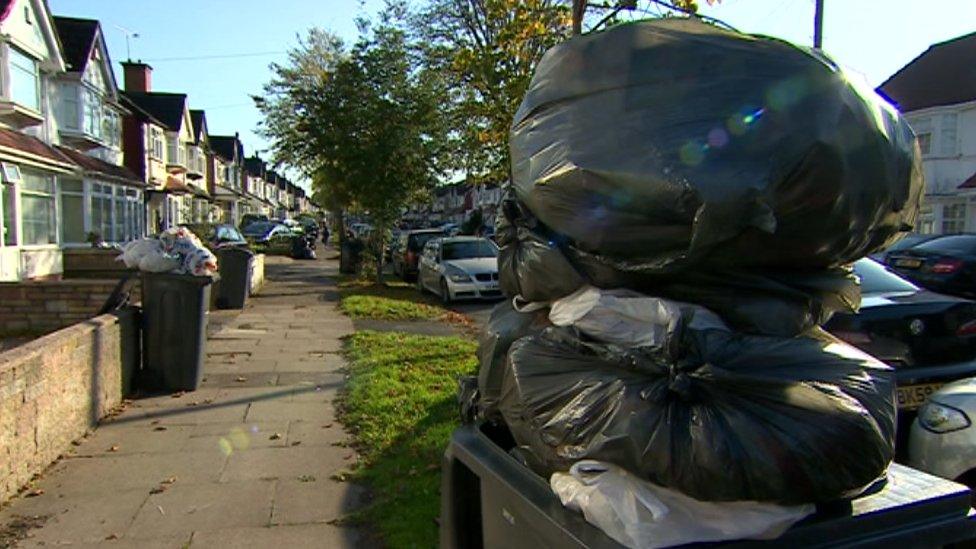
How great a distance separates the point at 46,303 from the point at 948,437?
33.9 ft

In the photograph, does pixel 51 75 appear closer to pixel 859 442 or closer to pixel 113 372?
pixel 113 372

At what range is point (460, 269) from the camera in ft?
50.4

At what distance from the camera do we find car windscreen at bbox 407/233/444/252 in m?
21.1

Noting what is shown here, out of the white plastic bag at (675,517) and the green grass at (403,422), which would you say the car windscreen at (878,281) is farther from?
the white plastic bag at (675,517)

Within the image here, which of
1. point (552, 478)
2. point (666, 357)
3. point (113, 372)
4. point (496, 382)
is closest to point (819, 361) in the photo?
point (666, 357)

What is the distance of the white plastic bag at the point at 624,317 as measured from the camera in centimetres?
186

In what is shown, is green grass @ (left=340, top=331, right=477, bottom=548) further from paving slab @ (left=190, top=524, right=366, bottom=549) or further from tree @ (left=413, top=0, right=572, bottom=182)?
tree @ (left=413, top=0, right=572, bottom=182)

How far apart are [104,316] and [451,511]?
4664 millimetres

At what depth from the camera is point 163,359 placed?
6.62 meters

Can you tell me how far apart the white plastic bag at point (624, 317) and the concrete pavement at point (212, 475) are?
2.29m

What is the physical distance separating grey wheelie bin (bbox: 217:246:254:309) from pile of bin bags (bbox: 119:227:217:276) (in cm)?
595

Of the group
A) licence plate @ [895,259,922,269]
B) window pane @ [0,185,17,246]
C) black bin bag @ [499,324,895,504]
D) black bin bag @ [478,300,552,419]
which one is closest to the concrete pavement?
black bin bag @ [478,300,552,419]

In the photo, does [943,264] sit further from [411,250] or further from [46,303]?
[46,303]

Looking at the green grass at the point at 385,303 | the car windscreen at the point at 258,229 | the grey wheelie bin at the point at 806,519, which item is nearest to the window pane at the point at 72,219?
the green grass at the point at 385,303
